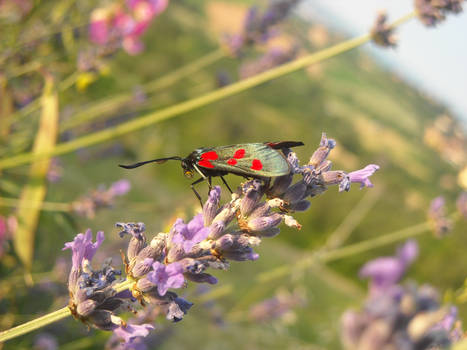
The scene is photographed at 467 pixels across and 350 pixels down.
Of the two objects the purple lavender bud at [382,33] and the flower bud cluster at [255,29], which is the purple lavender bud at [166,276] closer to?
the purple lavender bud at [382,33]

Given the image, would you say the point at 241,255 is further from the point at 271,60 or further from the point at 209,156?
the point at 271,60

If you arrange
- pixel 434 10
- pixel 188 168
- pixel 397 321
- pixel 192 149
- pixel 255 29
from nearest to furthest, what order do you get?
pixel 397 321 < pixel 188 168 < pixel 434 10 < pixel 255 29 < pixel 192 149

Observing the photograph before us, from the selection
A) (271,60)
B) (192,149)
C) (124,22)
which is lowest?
(271,60)

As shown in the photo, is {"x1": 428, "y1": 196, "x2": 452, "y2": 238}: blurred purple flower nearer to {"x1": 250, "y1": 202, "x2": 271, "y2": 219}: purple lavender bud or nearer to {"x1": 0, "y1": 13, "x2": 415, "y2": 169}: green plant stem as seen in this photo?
{"x1": 0, "y1": 13, "x2": 415, "y2": 169}: green plant stem

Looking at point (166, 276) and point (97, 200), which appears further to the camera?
point (97, 200)

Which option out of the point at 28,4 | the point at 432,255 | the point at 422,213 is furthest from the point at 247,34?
the point at 422,213

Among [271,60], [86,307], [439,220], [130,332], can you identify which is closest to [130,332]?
[130,332]

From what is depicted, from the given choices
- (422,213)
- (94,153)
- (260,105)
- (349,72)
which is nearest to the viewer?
(94,153)

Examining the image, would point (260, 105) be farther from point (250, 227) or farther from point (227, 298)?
point (250, 227)
